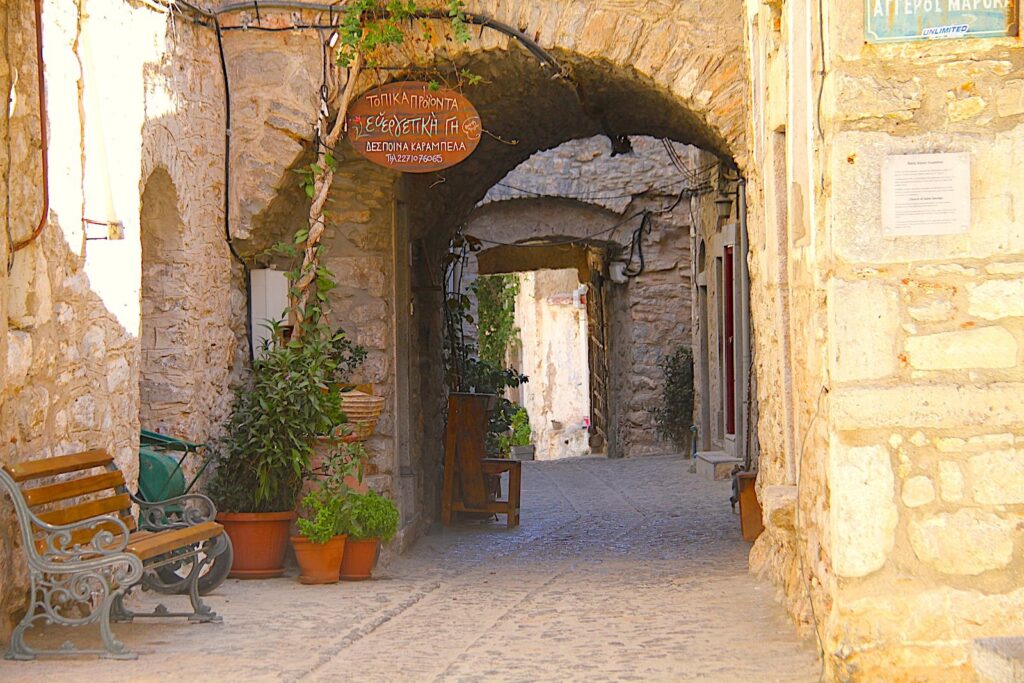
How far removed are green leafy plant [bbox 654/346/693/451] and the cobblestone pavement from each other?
6.44 metres

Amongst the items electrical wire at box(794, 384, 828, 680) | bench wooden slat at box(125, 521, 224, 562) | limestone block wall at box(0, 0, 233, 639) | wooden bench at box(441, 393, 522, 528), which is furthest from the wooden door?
bench wooden slat at box(125, 521, 224, 562)

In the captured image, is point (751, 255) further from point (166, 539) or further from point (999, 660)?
point (999, 660)

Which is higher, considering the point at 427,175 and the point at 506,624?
the point at 427,175

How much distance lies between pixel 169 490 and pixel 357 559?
118 cm

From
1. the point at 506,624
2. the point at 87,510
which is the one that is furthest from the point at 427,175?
the point at 87,510

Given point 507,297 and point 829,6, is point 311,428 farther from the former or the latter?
point 507,297

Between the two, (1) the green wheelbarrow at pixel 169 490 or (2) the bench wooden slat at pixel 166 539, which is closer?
(2) the bench wooden slat at pixel 166 539

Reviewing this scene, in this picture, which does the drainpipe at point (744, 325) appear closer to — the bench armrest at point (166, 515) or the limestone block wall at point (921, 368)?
the bench armrest at point (166, 515)

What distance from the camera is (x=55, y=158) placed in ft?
16.2

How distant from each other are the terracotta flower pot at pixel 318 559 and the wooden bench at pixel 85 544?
1.11m

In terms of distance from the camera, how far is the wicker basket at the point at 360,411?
22.5ft

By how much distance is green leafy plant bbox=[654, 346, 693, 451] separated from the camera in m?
15.4

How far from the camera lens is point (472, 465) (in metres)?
9.59

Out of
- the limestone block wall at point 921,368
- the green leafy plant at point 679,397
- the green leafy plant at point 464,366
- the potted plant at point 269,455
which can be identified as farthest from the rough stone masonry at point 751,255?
the green leafy plant at point 679,397
